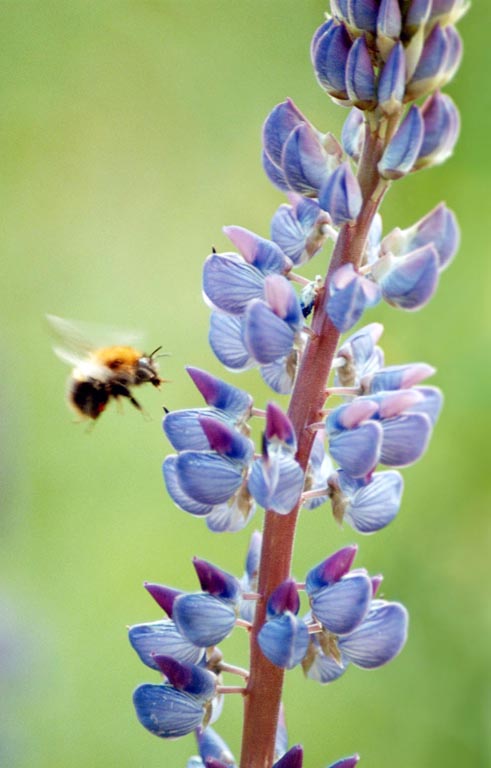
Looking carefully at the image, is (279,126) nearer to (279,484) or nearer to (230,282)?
(230,282)

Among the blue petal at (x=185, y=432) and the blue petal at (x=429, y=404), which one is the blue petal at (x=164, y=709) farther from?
the blue petal at (x=429, y=404)

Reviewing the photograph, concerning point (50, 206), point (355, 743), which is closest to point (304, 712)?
point (355, 743)

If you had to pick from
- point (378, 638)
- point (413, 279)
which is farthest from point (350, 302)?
point (378, 638)

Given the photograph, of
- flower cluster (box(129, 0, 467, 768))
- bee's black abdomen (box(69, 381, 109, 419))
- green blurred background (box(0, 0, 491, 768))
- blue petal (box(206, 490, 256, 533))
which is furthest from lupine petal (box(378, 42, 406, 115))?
green blurred background (box(0, 0, 491, 768))

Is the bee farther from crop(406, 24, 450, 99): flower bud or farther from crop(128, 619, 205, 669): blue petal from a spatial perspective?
crop(406, 24, 450, 99): flower bud

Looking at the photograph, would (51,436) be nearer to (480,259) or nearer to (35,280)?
(35,280)

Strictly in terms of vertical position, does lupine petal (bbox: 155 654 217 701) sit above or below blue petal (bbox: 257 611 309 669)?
below

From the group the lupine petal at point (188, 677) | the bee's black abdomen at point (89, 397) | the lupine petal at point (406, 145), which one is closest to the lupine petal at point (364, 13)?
the lupine petal at point (406, 145)
